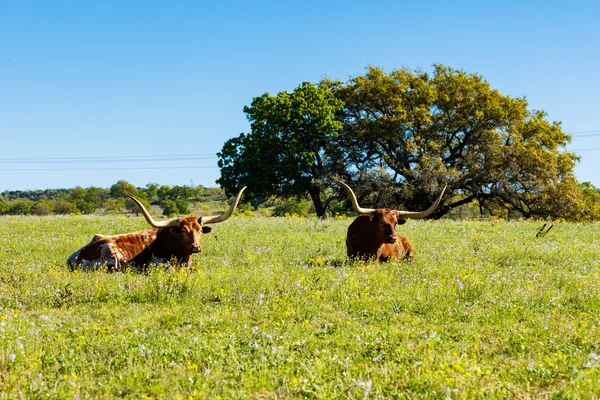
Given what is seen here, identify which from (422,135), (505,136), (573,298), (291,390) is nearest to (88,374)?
(291,390)

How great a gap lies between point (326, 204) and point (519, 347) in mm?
40614

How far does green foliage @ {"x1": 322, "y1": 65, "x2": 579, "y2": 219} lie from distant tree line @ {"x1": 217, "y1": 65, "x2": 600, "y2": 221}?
89mm

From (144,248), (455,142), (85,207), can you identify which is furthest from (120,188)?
(144,248)

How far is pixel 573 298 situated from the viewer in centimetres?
844

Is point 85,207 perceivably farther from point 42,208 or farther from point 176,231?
point 176,231

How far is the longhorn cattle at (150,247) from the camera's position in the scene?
1120 cm

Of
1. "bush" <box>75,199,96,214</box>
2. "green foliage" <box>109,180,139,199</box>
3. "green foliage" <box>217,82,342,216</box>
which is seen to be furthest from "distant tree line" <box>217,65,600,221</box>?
"green foliage" <box>109,180,139,199</box>

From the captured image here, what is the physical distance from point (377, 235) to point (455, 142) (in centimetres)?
3683

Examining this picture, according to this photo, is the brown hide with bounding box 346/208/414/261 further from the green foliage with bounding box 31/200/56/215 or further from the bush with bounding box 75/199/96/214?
the green foliage with bounding box 31/200/56/215

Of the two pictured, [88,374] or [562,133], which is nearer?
[88,374]

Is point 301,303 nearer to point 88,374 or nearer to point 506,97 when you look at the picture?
point 88,374

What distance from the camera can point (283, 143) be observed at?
4284 cm

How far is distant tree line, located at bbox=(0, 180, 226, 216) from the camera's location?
3310 inches

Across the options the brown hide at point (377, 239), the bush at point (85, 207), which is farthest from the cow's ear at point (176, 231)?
the bush at point (85, 207)
